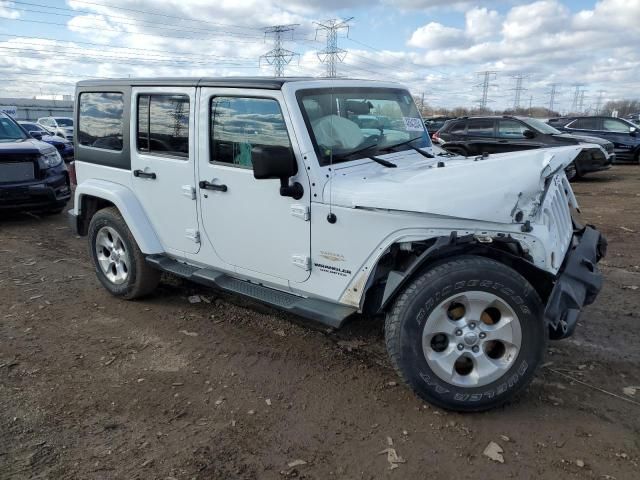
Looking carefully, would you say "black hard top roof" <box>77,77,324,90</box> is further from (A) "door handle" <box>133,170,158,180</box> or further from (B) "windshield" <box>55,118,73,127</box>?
(B) "windshield" <box>55,118,73,127</box>

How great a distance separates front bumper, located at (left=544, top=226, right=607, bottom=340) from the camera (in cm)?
300

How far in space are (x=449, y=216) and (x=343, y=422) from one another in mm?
1357

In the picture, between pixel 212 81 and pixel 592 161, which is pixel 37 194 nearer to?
pixel 212 81

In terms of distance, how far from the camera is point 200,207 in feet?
13.6

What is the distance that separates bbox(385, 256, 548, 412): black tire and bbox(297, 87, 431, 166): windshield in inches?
42.9

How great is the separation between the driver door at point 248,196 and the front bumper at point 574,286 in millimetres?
1549

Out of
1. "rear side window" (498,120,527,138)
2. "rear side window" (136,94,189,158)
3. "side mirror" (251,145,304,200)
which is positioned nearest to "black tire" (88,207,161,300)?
"rear side window" (136,94,189,158)

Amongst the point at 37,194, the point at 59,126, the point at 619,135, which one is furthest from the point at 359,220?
the point at 59,126

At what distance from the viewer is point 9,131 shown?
8797 mm

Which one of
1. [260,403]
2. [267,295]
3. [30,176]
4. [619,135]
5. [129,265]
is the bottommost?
[260,403]

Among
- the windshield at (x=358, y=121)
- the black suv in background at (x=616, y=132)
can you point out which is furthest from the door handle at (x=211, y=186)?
the black suv in background at (x=616, y=132)

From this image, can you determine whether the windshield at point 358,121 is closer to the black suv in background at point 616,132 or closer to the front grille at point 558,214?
the front grille at point 558,214

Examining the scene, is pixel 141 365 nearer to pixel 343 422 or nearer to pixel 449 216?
pixel 343 422

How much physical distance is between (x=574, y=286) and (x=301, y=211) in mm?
1767
